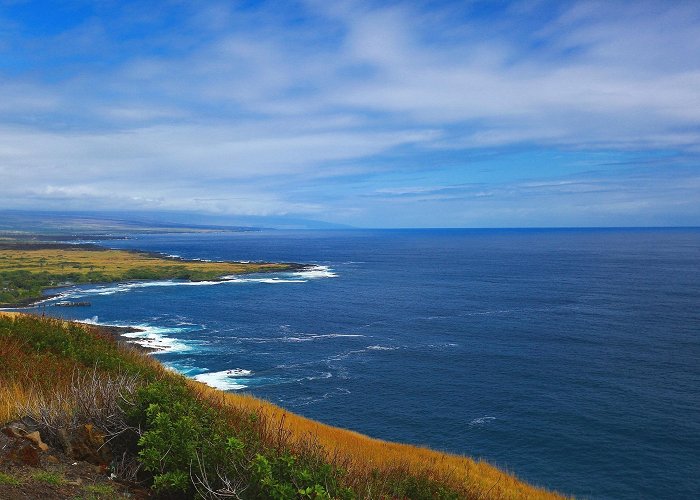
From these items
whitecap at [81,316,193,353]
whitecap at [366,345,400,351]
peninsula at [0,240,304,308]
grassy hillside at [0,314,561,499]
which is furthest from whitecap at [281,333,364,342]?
peninsula at [0,240,304,308]

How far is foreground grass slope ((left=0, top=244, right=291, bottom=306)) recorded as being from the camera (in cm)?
10203

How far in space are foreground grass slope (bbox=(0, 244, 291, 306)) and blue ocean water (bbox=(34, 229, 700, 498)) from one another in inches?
445

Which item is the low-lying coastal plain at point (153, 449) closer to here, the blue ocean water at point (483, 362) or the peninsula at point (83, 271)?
the blue ocean water at point (483, 362)

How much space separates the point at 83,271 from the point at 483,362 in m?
111

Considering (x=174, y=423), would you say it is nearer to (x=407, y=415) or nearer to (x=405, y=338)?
(x=407, y=415)

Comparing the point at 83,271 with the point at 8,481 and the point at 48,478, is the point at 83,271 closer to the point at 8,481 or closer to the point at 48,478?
the point at 48,478

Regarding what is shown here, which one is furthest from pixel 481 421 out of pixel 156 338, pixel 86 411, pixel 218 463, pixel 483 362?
pixel 156 338

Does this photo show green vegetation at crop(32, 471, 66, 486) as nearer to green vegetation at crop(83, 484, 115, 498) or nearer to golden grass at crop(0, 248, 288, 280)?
green vegetation at crop(83, 484, 115, 498)

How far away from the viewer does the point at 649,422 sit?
1535 inches

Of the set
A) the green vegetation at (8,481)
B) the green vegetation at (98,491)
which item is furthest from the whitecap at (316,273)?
the green vegetation at (8,481)

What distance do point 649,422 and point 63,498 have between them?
42107mm

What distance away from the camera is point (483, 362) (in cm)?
5353

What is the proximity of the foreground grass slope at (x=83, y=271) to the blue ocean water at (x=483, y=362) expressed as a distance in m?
11.3

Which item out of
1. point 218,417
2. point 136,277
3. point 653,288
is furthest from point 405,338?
point 136,277
